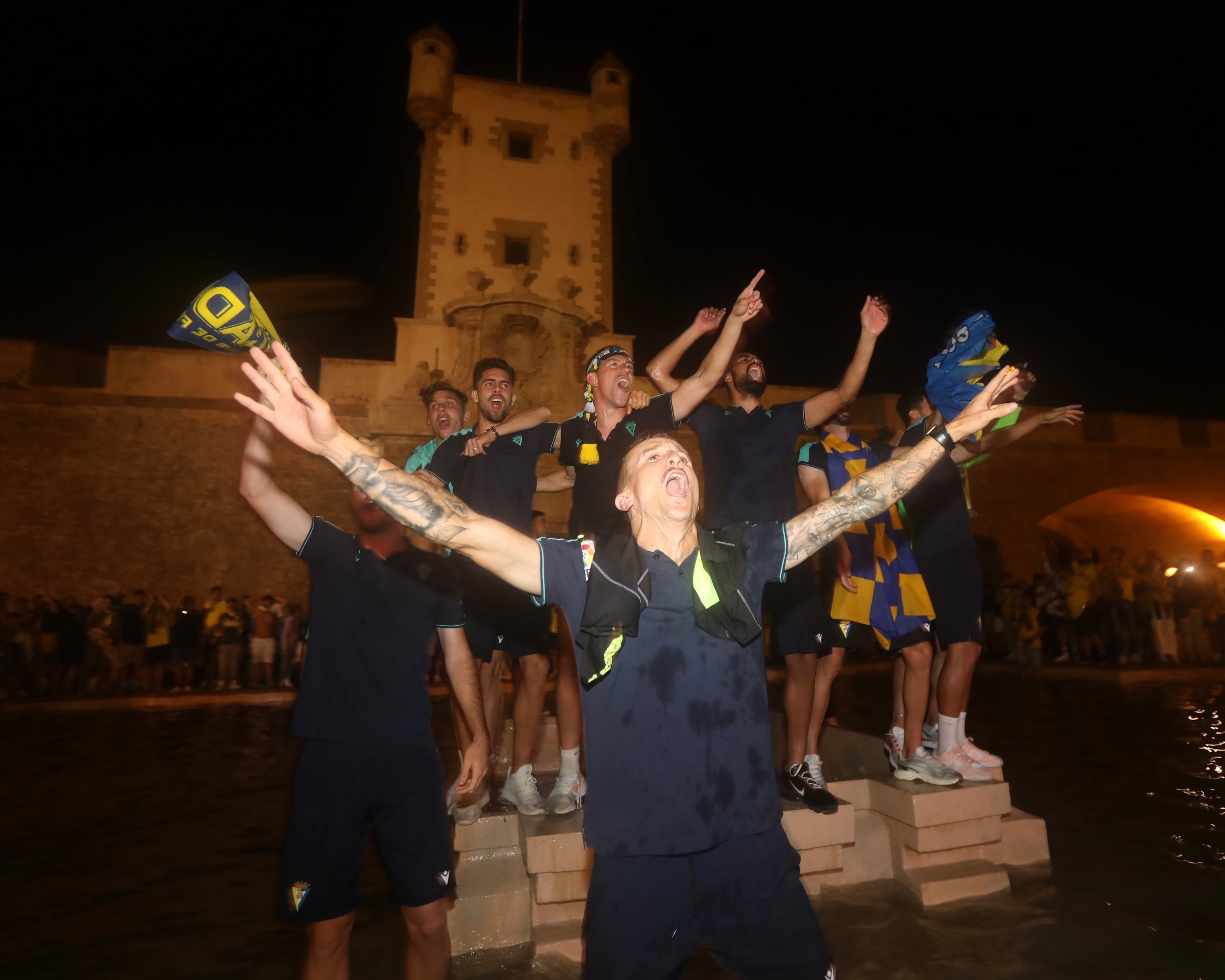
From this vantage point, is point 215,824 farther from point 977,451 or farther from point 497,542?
point 977,451

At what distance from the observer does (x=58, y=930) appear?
3.47m

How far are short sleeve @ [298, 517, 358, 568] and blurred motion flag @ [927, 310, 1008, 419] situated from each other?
3.06 m

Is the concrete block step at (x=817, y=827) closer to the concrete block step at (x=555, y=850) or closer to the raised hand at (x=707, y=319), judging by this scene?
the concrete block step at (x=555, y=850)

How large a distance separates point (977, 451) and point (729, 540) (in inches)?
109

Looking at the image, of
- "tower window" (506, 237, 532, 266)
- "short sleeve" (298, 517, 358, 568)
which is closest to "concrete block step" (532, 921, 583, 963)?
"short sleeve" (298, 517, 358, 568)

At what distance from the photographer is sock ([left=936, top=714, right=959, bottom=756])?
13.1 ft

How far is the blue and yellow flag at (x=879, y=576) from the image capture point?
396cm

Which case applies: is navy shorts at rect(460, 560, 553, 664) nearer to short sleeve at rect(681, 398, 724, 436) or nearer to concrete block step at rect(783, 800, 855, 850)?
short sleeve at rect(681, 398, 724, 436)

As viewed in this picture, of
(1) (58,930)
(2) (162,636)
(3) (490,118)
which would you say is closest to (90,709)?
(2) (162,636)

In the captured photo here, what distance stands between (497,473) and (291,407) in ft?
5.97

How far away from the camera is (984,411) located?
251cm

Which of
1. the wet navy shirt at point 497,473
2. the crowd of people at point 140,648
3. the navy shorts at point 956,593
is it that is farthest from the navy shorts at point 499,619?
the crowd of people at point 140,648

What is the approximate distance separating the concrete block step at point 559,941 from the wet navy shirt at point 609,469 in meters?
1.81

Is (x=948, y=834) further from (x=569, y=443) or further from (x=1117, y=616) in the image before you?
(x=1117, y=616)
